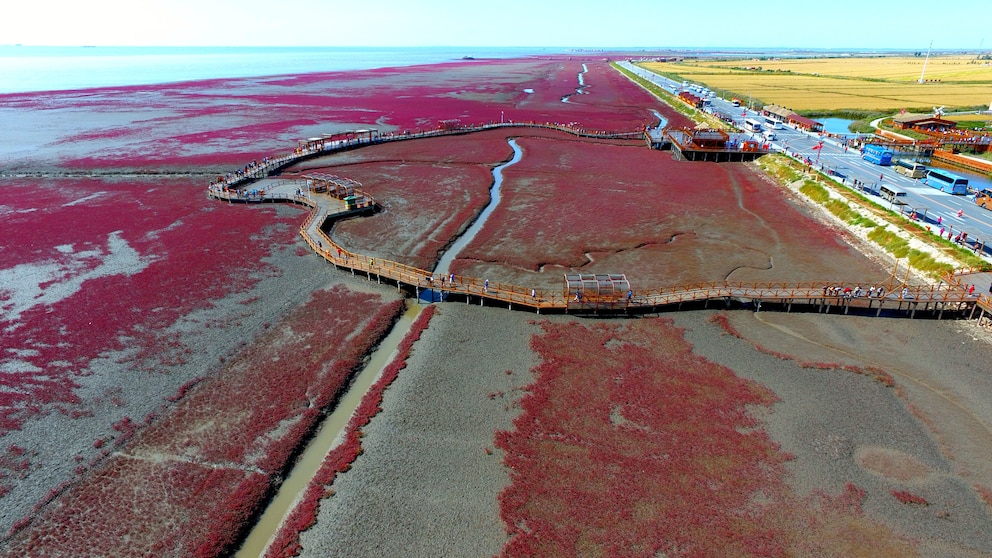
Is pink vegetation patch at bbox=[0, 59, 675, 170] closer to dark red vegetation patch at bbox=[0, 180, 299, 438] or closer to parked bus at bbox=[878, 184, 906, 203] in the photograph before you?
dark red vegetation patch at bbox=[0, 180, 299, 438]

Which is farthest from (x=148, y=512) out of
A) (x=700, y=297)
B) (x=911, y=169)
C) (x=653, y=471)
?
(x=911, y=169)

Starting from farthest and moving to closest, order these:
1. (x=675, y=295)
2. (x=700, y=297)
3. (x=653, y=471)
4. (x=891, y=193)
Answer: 1. (x=891, y=193)
2. (x=675, y=295)
3. (x=700, y=297)
4. (x=653, y=471)

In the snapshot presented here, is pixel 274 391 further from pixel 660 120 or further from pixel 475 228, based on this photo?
pixel 660 120

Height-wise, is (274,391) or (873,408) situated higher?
(274,391)

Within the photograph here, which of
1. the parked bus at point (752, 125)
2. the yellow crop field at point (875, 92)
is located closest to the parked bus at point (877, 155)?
the parked bus at point (752, 125)

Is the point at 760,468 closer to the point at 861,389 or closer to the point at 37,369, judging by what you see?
the point at 861,389
